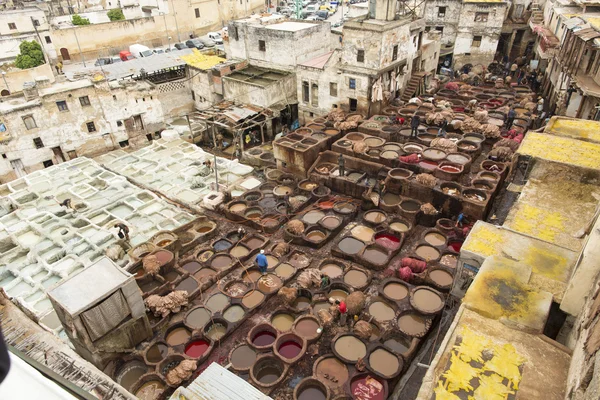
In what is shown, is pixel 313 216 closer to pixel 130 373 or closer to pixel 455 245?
pixel 455 245

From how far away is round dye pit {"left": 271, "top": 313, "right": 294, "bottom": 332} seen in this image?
1608 cm

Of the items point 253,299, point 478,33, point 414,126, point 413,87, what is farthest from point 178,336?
point 478,33

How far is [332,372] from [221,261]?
7798 millimetres

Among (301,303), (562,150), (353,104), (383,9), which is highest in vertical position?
(383,9)

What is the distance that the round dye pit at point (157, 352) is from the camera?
48.6 feet

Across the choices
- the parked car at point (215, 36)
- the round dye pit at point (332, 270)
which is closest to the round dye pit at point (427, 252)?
the round dye pit at point (332, 270)

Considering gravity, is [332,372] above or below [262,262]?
below

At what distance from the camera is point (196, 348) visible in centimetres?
1536

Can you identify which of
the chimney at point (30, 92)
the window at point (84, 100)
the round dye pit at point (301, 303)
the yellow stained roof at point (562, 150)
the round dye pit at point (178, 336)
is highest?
the yellow stained roof at point (562, 150)

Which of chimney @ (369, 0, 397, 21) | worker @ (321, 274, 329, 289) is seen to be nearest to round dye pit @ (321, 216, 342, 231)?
worker @ (321, 274, 329, 289)

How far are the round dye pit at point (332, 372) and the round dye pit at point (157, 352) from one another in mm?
5775

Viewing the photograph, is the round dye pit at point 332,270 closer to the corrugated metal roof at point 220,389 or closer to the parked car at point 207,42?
the corrugated metal roof at point 220,389

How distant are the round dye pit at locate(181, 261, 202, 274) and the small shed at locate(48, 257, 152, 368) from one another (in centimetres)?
428

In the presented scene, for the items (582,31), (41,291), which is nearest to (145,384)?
(41,291)
